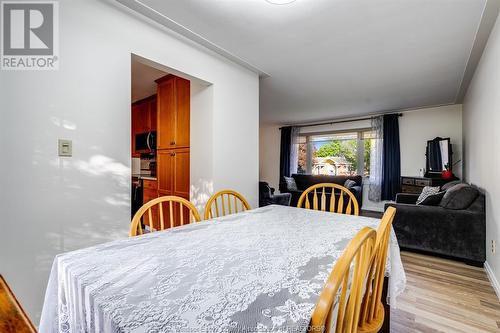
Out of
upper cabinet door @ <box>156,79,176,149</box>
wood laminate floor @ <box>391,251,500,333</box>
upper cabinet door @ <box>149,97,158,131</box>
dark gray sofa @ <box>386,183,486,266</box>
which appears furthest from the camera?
upper cabinet door @ <box>149,97,158,131</box>

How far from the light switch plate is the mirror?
19.1 ft

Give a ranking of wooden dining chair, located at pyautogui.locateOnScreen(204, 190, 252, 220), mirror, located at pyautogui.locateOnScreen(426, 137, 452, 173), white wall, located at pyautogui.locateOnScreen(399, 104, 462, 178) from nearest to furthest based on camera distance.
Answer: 1. wooden dining chair, located at pyautogui.locateOnScreen(204, 190, 252, 220)
2. mirror, located at pyautogui.locateOnScreen(426, 137, 452, 173)
3. white wall, located at pyautogui.locateOnScreen(399, 104, 462, 178)

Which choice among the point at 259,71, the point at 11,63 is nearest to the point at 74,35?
the point at 11,63

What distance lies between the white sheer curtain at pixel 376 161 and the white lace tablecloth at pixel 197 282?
16.6 feet

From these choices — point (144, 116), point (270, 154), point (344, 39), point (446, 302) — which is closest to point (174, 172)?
point (144, 116)

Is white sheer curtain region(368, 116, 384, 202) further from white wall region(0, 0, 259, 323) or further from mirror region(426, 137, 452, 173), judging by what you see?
white wall region(0, 0, 259, 323)

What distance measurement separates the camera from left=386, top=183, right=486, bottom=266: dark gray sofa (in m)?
2.71

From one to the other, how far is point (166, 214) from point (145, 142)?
1804mm

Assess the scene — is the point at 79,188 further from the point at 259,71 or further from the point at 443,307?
the point at 443,307

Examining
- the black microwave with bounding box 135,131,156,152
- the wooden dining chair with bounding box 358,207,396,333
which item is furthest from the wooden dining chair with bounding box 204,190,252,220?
the black microwave with bounding box 135,131,156,152

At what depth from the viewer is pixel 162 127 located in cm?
348

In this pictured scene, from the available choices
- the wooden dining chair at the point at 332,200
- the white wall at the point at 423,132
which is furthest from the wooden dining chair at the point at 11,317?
the white wall at the point at 423,132

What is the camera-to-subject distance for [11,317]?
0.45 metres

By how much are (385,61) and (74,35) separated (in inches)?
122
